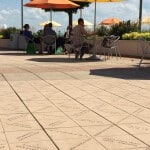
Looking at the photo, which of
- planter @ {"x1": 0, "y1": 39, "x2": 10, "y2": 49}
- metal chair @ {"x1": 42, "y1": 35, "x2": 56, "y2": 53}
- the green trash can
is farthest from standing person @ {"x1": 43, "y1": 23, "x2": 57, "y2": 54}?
planter @ {"x1": 0, "y1": 39, "x2": 10, "y2": 49}

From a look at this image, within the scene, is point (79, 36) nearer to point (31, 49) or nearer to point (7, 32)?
point (31, 49)

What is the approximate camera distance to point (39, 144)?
16.9ft

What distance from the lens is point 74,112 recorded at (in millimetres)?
6875

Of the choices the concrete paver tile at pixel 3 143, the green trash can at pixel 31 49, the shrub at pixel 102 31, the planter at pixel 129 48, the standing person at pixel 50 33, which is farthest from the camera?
the shrub at pixel 102 31

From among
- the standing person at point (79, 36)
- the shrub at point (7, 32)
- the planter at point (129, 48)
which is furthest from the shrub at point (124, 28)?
the shrub at point (7, 32)

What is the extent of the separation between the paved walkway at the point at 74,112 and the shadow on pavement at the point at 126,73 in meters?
0.03

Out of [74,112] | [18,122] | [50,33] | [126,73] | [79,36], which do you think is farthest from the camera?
[50,33]

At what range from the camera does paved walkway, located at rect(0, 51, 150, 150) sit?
208 inches

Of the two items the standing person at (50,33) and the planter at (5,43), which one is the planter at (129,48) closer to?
the standing person at (50,33)

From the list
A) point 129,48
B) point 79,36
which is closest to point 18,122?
point 79,36

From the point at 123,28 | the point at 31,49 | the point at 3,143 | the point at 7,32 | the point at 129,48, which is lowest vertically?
the point at 3,143

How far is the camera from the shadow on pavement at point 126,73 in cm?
1141

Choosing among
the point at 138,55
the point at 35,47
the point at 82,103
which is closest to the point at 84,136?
the point at 82,103

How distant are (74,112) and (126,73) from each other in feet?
17.9
